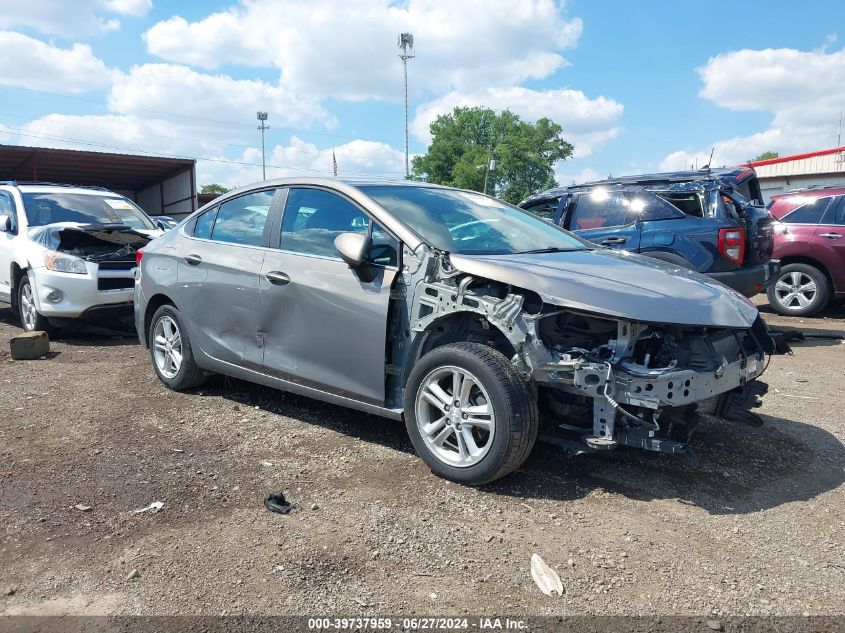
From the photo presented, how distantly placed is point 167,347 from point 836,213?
877cm

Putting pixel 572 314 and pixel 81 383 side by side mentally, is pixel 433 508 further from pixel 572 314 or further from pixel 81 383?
pixel 81 383

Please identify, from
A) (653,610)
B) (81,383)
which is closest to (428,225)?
(653,610)

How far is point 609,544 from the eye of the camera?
319 cm

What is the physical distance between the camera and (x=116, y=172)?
→ 90.4ft

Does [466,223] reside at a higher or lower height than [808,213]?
lower

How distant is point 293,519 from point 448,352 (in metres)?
1.12

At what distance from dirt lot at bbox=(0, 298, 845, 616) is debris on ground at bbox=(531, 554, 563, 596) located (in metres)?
0.04

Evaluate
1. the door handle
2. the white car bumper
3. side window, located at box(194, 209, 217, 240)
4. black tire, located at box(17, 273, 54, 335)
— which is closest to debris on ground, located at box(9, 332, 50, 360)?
the white car bumper

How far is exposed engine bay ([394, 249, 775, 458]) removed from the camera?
3.43 meters

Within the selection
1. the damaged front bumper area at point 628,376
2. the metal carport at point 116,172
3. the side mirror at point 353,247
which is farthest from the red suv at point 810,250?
the metal carport at point 116,172

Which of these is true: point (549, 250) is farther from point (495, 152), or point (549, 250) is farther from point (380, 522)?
point (495, 152)

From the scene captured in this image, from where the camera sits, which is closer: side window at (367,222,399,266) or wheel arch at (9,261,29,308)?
side window at (367,222,399,266)

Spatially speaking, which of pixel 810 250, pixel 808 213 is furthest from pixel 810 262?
pixel 808 213

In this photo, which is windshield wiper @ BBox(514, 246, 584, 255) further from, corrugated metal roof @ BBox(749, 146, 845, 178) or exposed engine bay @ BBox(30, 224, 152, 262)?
corrugated metal roof @ BBox(749, 146, 845, 178)
